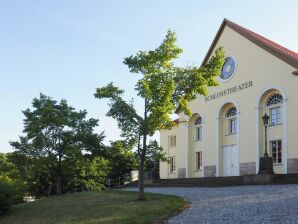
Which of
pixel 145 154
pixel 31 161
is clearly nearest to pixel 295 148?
pixel 145 154

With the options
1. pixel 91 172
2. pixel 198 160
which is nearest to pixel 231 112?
pixel 198 160

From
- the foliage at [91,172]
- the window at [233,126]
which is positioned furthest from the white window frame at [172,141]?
the window at [233,126]

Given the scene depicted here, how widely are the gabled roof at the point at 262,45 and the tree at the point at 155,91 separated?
11776 millimetres

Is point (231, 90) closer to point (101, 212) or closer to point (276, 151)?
point (276, 151)

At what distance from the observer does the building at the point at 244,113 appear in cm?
3003

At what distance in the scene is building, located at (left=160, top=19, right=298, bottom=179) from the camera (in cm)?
→ 3003

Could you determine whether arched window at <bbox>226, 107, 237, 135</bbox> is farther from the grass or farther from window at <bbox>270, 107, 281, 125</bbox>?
the grass

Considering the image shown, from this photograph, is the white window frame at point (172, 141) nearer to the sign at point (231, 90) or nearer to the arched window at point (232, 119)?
the sign at point (231, 90)

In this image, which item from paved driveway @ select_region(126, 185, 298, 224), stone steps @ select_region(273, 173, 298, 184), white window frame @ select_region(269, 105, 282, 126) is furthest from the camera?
white window frame @ select_region(269, 105, 282, 126)

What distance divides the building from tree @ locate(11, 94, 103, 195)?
7795mm

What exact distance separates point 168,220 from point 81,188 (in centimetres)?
2630

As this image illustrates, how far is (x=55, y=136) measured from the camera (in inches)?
1314

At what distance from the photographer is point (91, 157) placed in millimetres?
35094

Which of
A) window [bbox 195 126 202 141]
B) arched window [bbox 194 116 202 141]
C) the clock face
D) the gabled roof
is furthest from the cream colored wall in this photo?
the gabled roof
